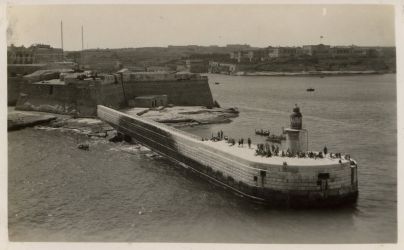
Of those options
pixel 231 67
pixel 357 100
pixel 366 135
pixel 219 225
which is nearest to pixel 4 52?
pixel 219 225

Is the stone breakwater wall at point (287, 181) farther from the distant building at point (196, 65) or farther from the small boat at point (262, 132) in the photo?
the distant building at point (196, 65)

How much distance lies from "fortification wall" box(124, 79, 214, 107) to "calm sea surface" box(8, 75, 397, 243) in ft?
30.0

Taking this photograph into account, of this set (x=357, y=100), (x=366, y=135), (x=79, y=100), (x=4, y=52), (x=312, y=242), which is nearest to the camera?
(x=312, y=242)

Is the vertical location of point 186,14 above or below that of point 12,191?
above

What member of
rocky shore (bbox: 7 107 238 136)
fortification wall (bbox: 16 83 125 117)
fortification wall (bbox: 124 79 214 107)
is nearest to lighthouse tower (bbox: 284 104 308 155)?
rocky shore (bbox: 7 107 238 136)

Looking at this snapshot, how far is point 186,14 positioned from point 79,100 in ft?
56.5

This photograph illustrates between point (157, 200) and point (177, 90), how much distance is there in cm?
2091

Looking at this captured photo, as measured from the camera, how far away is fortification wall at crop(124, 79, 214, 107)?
33719 millimetres

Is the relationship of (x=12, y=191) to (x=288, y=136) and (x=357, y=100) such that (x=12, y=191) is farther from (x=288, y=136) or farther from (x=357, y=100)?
(x=357, y=100)

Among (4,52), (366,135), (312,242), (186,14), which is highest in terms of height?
(186,14)

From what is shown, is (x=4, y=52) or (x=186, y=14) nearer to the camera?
(x=4, y=52)

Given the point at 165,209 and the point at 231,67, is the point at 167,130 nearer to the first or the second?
the point at 165,209

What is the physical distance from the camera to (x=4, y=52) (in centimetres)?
1155

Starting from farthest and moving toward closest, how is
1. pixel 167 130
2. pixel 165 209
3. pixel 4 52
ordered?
pixel 167 130 → pixel 165 209 → pixel 4 52
